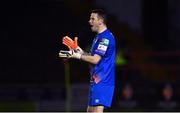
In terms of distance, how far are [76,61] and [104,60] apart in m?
8.29

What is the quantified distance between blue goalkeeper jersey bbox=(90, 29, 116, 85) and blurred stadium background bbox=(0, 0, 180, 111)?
23.7 feet

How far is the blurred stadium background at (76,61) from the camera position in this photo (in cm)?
1528

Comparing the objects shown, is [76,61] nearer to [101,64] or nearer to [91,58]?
[101,64]

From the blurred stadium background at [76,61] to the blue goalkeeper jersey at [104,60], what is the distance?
23.7 feet

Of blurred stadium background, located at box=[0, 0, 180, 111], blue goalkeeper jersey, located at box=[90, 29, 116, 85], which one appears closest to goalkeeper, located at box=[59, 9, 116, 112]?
blue goalkeeper jersey, located at box=[90, 29, 116, 85]

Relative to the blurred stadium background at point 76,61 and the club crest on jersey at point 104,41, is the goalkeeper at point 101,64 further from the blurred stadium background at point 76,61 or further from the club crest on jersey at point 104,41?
the blurred stadium background at point 76,61

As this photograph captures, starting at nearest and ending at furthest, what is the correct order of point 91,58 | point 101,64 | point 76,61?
1. point 91,58
2. point 101,64
3. point 76,61

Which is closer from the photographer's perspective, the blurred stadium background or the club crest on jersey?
the club crest on jersey

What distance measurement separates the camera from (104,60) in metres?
7.83

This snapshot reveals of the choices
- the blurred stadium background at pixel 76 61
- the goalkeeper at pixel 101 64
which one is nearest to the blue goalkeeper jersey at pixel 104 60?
the goalkeeper at pixel 101 64

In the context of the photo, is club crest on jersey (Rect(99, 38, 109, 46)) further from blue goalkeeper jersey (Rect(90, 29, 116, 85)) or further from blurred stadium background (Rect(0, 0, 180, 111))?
blurred stadium background (Rect(0, 0, 180, 111))

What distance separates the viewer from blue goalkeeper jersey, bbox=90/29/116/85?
7.80m

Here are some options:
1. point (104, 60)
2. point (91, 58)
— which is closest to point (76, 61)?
point (104, 60)

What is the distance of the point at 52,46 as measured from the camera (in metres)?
16.8
